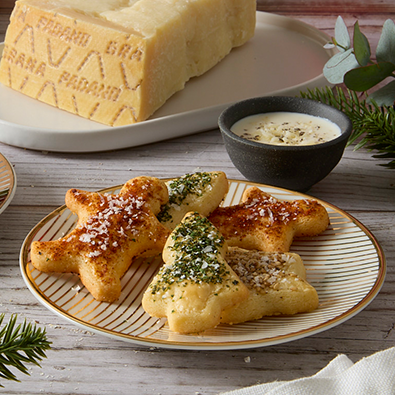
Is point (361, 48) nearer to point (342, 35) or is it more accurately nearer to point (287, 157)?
point (342, 35)

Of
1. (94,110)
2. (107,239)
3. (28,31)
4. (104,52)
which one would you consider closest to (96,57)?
(104,52)

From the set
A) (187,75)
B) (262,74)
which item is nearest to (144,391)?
(187,75)

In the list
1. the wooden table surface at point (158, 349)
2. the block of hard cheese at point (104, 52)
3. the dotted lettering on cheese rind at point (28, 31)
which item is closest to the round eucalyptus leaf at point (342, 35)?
the wooden table surface at point (158, 349)

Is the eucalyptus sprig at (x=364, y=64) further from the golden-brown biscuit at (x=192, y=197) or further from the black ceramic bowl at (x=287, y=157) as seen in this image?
the golden-brown biscuit at (x=192, y=197)

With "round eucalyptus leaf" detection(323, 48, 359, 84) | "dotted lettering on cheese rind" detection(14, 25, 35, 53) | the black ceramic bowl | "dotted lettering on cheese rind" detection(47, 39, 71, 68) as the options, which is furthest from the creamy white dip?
"dotted lettering on cheese rind" detection(14, 25, 35, 53)

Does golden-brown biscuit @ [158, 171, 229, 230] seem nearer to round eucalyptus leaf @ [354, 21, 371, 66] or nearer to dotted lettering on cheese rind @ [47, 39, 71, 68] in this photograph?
round eucalyptus leaf @ [354, 21, 371, 66]
